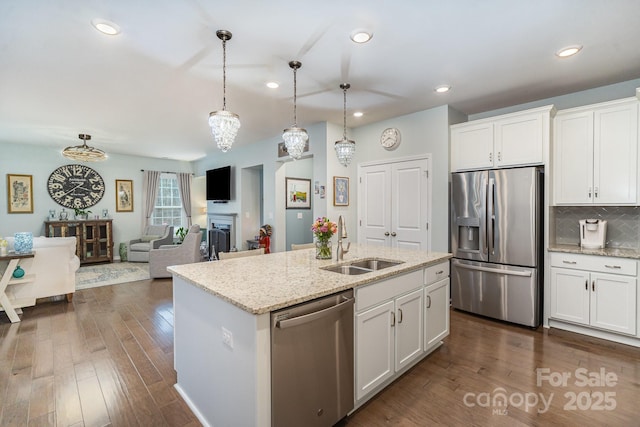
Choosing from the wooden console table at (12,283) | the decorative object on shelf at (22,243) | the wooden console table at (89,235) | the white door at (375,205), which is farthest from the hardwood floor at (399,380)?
the wooden console table at (89,235)

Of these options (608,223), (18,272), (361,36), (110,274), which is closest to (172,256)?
(110,274)

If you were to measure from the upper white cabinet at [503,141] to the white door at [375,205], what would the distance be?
1.03 meters

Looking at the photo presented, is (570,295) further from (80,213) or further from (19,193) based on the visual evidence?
(19,193)

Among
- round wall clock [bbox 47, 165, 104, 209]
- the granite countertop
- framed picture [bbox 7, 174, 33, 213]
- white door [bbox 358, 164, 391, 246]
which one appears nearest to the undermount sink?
white door [bbox 358, 164, 391, 246]

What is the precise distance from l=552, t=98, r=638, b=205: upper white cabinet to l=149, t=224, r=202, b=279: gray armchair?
5459mm

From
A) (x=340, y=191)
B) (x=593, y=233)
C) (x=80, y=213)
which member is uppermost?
(x=340, y=191)

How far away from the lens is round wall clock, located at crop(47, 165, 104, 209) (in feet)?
21.7

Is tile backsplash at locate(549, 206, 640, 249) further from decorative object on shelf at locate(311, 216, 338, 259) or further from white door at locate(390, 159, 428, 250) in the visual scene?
decorative object on shelf at locate(311, 216, 338, 259)

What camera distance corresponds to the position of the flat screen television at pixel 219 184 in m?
6.82

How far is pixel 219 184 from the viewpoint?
7.00m

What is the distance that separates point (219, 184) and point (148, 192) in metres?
2.24

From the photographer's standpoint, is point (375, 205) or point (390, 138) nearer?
point (390, 138)

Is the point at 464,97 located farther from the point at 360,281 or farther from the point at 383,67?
the point at 360,281

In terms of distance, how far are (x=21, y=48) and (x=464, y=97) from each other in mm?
4384
